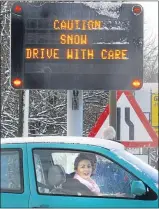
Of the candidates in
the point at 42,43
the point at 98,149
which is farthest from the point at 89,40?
the point at 98,149

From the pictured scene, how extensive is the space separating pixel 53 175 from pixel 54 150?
221mm

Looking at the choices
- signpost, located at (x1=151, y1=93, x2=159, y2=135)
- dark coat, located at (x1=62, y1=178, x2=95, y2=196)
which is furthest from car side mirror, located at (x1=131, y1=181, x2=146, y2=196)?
signpost, located at (x1=151, y1=93, x2=159, y2=135)

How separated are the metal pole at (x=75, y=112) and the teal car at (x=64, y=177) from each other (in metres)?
3.61

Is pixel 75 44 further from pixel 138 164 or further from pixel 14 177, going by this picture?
pixel 14 177

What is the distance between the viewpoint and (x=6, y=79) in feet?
64.6

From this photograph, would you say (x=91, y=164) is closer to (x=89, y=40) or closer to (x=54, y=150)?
(x=54, y=150)

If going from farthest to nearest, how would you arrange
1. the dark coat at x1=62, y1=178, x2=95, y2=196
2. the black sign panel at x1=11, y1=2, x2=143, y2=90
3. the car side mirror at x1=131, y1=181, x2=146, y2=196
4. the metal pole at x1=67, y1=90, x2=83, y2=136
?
the metal pole at x1=67, y1=90, x2=83, y2=136
the black sign panel at x1=11, y1=2, x2=143, y2=90
the dark coat at x1=62, y1=178, x2=95, y2=196
the car side mirror at x1=131, y1=181, x2=146, y2=196

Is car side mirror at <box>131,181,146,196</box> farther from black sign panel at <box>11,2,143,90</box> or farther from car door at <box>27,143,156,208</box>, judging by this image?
black sign panel at <box>11,2,143,90</box>

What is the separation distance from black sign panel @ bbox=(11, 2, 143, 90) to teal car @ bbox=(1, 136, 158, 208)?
3273 mm

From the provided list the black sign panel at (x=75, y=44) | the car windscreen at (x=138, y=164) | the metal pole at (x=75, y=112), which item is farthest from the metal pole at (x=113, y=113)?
the car windscreen at (x=138, y=164)

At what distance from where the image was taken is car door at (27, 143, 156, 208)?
17.3 feet

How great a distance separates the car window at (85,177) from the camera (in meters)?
5.36

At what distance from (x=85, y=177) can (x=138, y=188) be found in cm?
51

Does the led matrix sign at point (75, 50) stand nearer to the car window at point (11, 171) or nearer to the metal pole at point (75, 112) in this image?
the metal pole at point (75, 112)
